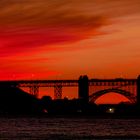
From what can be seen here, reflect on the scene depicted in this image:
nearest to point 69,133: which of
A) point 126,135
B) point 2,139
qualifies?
point 126,135

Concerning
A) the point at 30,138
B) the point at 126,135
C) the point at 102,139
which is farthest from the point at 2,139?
the point at 126,135

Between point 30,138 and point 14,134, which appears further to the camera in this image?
point 14,134

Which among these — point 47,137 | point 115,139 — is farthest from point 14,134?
point 115,139

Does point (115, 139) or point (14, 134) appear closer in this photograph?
point (115, 139)

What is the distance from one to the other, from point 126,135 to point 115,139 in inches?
443

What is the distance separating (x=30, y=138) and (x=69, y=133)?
17.1 metres

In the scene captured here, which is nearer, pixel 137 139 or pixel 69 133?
pixel 137 139

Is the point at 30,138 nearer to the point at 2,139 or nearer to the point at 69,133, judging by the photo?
the point at 2,139

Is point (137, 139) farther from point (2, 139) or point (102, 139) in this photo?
point (2, 139)

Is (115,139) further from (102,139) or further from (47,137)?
(47,137)

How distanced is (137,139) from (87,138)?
6.60 m

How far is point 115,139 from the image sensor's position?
126 m

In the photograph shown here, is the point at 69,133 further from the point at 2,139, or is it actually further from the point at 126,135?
the point at 2,139

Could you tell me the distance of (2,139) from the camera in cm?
12194
